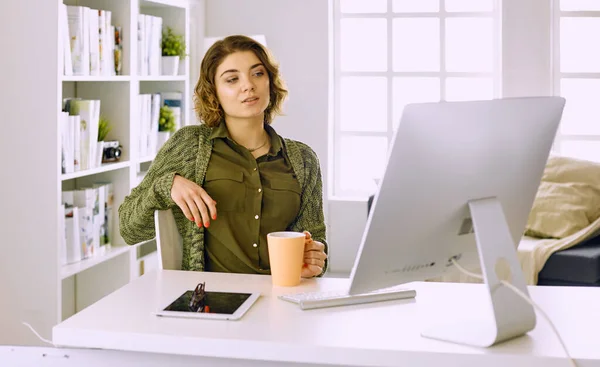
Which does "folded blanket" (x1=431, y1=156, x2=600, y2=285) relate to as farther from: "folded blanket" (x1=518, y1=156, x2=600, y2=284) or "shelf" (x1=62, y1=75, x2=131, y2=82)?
"shelf" (x1=62, y1=75, x2=131, y2=82)

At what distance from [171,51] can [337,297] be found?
3086 mm

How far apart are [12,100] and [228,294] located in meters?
1.80

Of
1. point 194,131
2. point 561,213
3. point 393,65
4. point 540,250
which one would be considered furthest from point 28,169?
point 393,65

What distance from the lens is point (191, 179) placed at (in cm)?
212

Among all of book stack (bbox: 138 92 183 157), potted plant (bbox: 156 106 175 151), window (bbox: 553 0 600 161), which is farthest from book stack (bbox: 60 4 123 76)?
window (bbox: 553 0 600 161)

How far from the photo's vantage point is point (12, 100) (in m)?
3.01

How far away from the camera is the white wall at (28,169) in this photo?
3.00m

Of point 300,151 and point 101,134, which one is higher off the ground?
point 101,134

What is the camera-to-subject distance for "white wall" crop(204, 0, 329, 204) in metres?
4.99

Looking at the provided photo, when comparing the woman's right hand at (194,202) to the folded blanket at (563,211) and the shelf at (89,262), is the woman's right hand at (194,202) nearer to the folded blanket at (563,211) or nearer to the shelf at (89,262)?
the shelf at (89,262)

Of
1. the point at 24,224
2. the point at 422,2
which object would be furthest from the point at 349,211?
the point at 24,224

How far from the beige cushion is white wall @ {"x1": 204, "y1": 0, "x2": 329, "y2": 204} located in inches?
59.7

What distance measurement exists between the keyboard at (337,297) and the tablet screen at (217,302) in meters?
0.09

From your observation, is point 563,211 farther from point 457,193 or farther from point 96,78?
point 457,193
